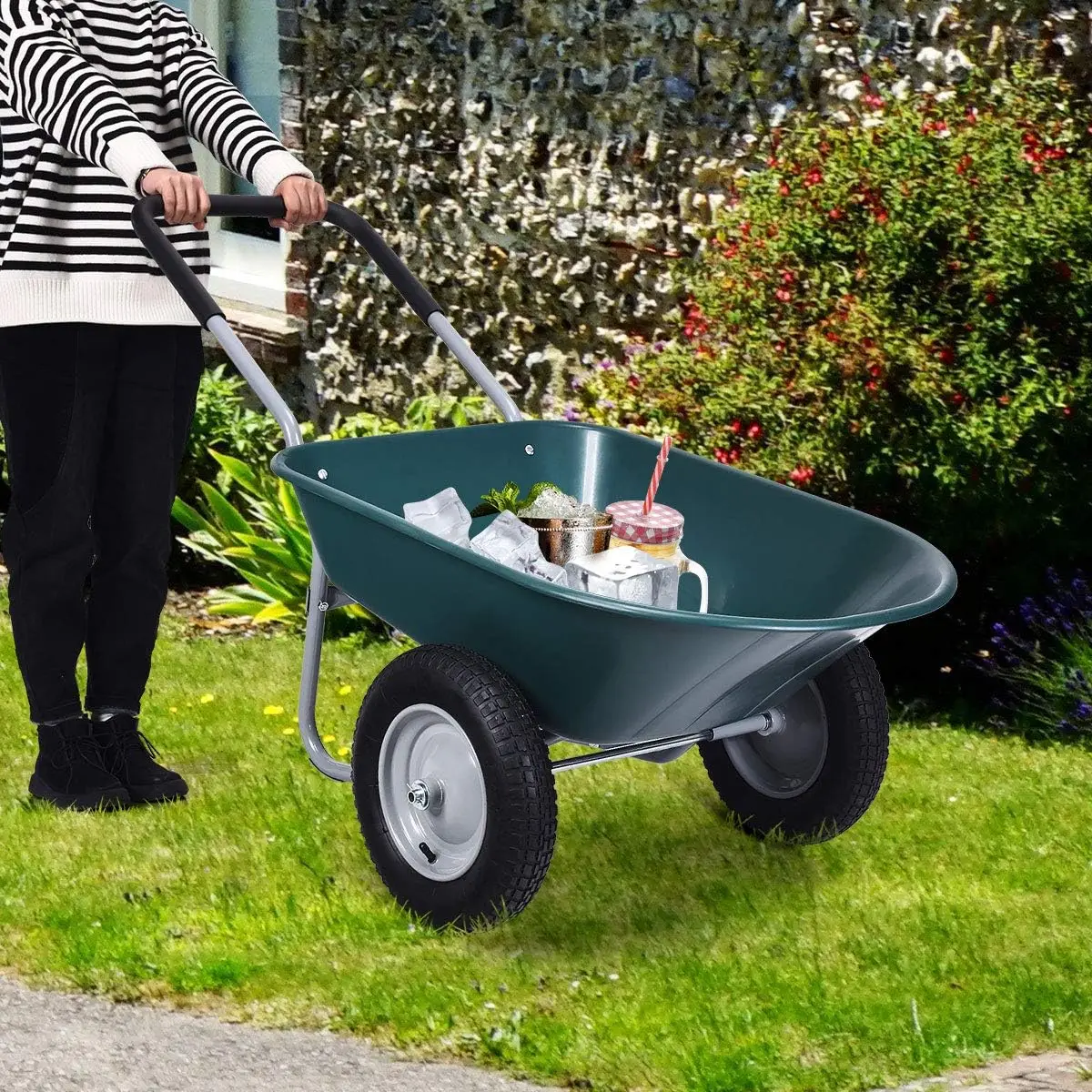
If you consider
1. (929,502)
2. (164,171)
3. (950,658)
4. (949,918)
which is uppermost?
(164,171)

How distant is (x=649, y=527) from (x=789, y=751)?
763mm

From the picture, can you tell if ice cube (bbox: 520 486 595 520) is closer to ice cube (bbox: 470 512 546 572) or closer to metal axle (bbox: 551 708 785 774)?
ice cube (bbox: 470 512 546 572)

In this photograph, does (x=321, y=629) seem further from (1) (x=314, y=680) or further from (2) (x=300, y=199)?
(2) (x=300, y=199)

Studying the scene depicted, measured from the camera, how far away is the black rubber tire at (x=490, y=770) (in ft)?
11.0

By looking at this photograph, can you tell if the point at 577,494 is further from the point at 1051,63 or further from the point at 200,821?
the point at 1051,63

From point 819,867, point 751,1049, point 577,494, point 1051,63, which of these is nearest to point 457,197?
point 1051,63

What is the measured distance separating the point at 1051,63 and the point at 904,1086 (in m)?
3.27

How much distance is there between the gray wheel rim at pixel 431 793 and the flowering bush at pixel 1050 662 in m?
2.17

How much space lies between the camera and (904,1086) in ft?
9.91

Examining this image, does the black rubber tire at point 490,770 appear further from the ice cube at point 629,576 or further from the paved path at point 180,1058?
the paved path at point 180,1058

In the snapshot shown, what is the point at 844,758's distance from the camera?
12.7 ft

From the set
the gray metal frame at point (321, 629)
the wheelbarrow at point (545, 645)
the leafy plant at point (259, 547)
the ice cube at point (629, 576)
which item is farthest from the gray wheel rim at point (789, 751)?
the leafy plant at point (259, 547)

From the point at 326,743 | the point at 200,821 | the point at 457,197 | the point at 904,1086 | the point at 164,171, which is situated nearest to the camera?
the point at 904,1086

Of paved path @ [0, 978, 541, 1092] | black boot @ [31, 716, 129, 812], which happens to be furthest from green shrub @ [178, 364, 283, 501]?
paved path @ [0, 978, 541, 1092]
